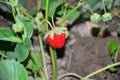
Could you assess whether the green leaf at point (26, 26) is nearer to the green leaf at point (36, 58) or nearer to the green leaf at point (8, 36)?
the green leaf at point (8, 36)

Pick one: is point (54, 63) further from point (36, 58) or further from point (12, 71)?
point (12, 71)

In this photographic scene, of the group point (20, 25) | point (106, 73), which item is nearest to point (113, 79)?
point (106, 73)

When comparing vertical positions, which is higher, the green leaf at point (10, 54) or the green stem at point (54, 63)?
the green leaf at point (10, 54)

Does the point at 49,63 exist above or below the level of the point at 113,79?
above

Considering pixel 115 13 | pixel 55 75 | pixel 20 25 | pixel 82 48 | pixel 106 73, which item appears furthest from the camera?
pixel 115 13

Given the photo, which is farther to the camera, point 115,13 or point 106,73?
point 115,13

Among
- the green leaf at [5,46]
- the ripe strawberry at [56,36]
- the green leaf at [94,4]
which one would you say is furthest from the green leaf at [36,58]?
the green leaf at [94,4]

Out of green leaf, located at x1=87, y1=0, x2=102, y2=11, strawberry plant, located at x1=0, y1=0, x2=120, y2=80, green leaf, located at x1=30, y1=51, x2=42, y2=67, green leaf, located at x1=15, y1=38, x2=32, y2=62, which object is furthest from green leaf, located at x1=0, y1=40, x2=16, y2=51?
green leaf, located at x1=87, y1=0, x2=102, y2=11

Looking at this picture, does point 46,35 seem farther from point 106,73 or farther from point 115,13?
point 115,13

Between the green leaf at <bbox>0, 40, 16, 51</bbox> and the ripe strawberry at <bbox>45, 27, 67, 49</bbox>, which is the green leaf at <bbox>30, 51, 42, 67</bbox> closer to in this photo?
the green leaf at <bbox>0, 40, 16, 51</bbox>
